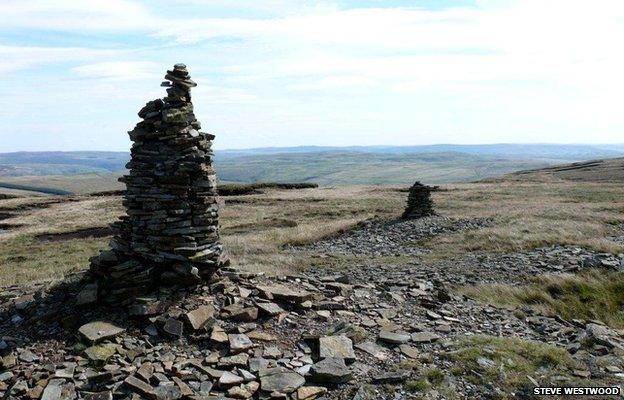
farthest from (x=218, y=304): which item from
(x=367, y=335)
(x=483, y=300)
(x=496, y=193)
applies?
(x=496, y=193)

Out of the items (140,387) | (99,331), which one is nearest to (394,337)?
(140,387)

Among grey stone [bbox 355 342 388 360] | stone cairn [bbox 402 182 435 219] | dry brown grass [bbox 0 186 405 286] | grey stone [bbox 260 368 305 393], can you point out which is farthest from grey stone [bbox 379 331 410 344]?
stone cairn [bbox 402 182 435 219]

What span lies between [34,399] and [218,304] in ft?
15.2

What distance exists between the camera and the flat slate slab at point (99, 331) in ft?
36.9

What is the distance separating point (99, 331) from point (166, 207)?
3814 millimetres

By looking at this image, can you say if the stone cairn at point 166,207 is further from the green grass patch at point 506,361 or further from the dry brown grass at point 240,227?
the green grass patch at point 506,361

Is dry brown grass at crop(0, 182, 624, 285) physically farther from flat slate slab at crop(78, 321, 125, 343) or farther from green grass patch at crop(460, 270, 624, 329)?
flat slate slab at crop(78, 321, 125, 343)

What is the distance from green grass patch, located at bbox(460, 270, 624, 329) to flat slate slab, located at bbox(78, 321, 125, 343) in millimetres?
11692

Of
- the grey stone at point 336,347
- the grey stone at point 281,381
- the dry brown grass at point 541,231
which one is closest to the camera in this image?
the grey stone at point 281,381

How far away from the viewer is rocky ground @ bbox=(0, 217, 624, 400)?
9945 millimetres

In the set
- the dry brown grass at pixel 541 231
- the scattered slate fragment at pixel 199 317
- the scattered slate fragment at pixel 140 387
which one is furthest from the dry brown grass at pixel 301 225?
the scattered slate fragment at pixel 140 387

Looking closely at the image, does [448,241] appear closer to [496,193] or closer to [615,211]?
[615,211]

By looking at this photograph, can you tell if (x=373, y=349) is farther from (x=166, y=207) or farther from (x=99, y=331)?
(x=166, y=207)

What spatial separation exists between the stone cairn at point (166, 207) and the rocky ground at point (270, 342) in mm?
677
